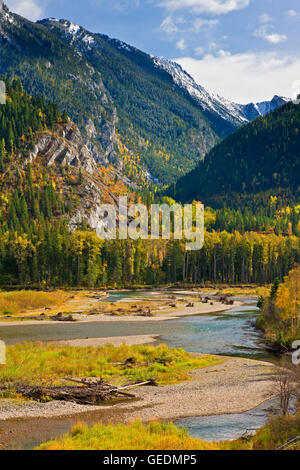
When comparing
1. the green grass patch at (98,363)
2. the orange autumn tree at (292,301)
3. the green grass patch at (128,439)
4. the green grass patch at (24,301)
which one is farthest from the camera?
the green grass patch at (24,301)

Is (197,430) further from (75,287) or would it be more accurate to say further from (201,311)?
(75,287)

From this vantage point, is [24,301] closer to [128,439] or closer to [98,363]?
[98,363]

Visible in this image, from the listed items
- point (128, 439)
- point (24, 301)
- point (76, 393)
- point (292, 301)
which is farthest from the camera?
point (24, 301)

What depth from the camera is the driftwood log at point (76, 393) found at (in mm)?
32438

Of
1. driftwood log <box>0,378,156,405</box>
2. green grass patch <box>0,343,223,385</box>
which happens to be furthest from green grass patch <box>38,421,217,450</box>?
green grass patch <box>0,343,223,385</box>

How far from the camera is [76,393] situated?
33188 mm

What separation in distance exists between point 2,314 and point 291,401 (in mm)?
66364

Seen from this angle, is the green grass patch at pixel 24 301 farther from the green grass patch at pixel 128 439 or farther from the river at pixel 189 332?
the green grass patch at pixel 128 439

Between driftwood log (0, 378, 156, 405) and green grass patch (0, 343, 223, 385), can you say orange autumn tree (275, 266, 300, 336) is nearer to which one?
green grass patch (0, 343, 223, 385)

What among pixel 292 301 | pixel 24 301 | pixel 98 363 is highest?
pixel 292 301

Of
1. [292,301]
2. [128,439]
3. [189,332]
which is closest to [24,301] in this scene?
[189,332]

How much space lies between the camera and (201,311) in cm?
9288

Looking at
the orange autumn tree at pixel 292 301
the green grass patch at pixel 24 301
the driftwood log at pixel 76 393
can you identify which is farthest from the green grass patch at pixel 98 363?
the green grass patch at pixel 24 301
